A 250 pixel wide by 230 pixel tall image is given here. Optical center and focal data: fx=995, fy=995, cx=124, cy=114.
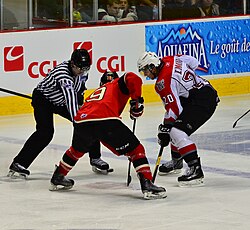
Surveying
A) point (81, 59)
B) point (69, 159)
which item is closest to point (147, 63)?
point (81, 59)

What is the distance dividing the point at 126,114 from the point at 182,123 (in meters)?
4.31

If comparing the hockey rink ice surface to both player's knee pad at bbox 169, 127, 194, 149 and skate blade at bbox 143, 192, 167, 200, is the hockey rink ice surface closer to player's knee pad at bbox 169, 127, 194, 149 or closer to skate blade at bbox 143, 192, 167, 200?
skate blade at bbox 143, 192, 167, 200

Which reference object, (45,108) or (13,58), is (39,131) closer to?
(45,108)

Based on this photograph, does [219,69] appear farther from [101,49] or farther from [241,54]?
[101,49]

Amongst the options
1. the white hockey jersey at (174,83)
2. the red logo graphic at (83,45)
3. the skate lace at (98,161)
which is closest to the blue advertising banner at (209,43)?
the red logo graphic at (83,45)

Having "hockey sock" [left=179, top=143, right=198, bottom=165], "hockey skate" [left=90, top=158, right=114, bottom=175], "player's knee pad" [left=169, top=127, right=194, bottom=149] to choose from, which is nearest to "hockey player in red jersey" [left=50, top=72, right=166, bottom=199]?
"player's knee pad" [left=169, top=127, right=194, bottom=149]

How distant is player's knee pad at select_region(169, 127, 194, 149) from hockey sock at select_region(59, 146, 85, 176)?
26.9 inches

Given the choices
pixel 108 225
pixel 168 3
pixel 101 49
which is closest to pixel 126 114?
pixel 101 49

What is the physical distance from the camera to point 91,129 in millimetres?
6793

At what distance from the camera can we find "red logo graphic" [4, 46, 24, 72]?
11.1 metres

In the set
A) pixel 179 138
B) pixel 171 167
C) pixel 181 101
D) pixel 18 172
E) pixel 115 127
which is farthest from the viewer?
pixel 171 167

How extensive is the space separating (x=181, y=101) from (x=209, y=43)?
19.4 feet

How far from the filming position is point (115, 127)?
6.73 meters

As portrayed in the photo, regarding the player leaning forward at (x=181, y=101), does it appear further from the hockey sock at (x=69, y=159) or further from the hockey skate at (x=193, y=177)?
the hockey sock at (x=69, y=159)
